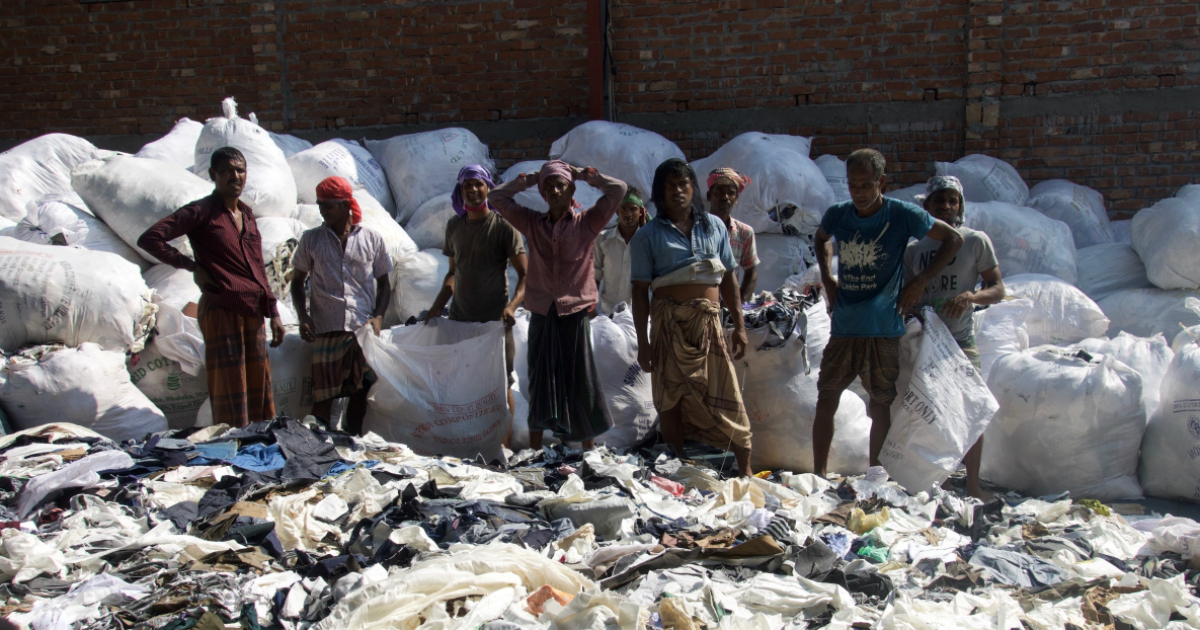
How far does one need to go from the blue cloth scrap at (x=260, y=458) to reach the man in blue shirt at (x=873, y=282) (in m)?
2.22

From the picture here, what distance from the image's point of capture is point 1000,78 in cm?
625

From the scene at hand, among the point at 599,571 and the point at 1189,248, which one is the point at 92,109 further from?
the point at 1189,248

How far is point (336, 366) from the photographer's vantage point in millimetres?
4074

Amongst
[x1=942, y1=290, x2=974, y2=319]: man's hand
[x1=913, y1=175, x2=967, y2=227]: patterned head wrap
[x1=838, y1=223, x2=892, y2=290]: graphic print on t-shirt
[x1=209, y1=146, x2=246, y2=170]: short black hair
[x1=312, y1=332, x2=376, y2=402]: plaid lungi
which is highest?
[x1=209, y1=146, x2=246, y2=170]: short black hair

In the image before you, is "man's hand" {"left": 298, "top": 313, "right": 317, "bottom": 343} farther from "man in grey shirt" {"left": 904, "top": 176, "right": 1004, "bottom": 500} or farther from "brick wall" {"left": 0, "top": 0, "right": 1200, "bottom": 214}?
"brick wall" {"left": 0, "top": 0, "right": 1200, "bottom": 214}

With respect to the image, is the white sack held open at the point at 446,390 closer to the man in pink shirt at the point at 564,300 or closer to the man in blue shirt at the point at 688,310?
the man in pink shirt at the point at 564,300

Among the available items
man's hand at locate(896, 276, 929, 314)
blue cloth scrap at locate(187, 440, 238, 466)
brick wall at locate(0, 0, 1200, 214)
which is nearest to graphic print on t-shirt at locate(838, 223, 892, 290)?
man's hand at locate(896, 276, 929, 314)

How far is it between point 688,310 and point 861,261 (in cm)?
72

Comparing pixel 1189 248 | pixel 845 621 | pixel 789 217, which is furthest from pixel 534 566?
pixel 1189 248

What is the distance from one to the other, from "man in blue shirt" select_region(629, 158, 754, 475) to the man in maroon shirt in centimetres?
174

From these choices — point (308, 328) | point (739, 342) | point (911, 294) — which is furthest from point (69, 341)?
point (911, 294)

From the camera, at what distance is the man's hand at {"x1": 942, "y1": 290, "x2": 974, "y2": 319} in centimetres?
347

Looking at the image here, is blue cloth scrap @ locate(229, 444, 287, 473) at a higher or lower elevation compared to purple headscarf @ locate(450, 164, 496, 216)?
lower

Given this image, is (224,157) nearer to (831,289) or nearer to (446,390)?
(446,390)
